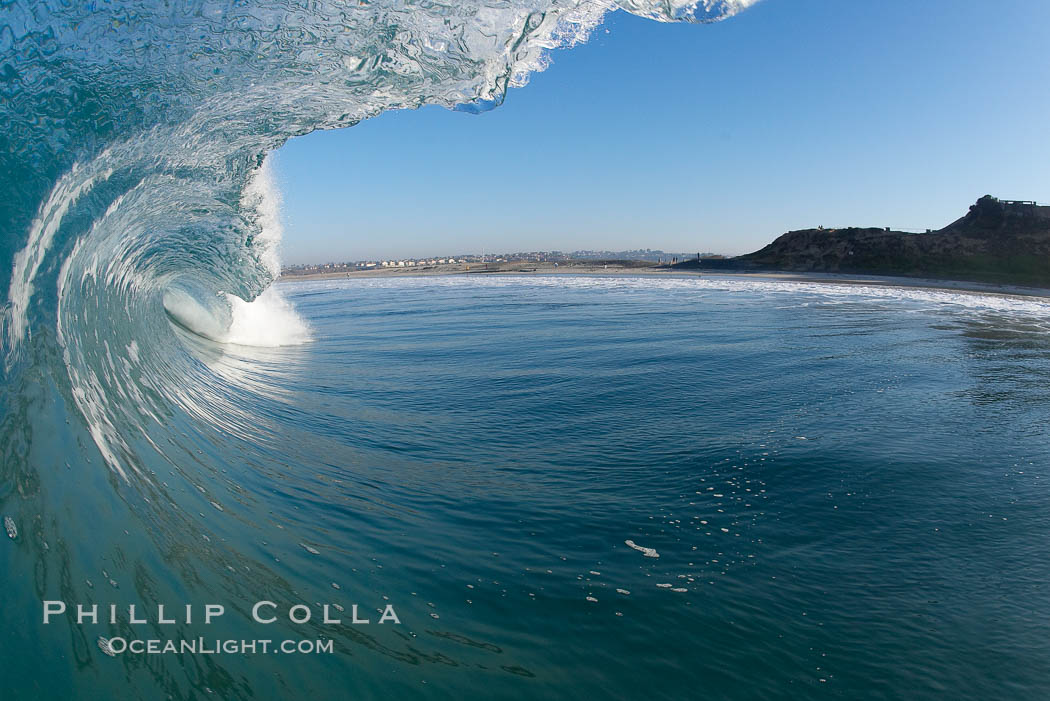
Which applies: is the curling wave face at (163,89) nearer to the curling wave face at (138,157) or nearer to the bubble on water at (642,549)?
the curling wave face at (138,157)

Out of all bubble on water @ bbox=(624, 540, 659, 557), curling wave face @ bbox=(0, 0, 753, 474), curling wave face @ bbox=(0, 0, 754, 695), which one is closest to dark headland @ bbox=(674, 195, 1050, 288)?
bubble on water @ bbox=(624, 540, 659, 557)

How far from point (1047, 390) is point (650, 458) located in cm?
713

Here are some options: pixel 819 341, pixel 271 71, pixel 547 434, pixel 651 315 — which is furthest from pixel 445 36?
pixel 651 315

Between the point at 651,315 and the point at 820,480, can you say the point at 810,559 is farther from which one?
the point at 651,315

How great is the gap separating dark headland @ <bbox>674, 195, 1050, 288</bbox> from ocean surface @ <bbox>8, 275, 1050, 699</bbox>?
3904 cm

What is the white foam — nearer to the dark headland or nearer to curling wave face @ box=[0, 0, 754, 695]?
curling wave face @ box=[0, 0, 754, 695]

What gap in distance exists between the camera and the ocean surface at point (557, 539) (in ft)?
8.27

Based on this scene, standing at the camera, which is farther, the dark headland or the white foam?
the dark headland

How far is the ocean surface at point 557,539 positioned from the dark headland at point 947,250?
39036 millimetres

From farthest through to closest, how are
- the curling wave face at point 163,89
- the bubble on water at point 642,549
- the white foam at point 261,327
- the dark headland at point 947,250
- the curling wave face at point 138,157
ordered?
the dark headland at point 947,250
the white foam at point 261,327
the curling wave face at point 163,89
the bubble on water at point 642,549
the curling wave face at point 138,157

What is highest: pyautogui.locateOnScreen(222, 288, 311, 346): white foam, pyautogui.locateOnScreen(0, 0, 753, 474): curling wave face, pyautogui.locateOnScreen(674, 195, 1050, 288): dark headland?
pyautogui.locateOnScreen(674, 195, 1050, 288): dark headland

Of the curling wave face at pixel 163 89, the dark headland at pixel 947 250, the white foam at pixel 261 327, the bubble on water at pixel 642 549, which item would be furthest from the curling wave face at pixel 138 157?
the dark headland at pixel 947 250

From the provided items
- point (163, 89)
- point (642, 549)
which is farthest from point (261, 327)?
point (642, 549)

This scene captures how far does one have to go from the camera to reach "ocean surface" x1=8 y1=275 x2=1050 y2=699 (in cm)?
252
